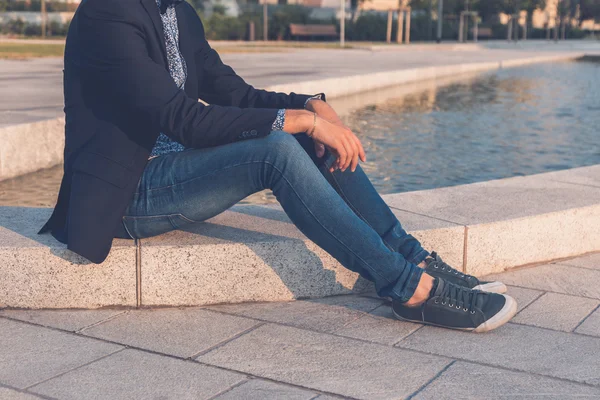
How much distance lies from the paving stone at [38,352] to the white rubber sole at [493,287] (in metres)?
1.74

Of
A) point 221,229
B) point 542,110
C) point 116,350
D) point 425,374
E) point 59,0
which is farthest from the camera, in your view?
point 59,0

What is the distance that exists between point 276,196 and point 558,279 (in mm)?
1743

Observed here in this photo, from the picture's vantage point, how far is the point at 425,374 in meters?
3.18

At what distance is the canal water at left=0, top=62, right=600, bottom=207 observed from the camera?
753 centimetres

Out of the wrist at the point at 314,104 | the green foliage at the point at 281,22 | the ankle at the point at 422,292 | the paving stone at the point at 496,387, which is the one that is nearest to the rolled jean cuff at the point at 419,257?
the ankle at the point at 422,292

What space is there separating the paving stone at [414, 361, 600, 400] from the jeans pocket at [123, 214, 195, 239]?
1.35 meters

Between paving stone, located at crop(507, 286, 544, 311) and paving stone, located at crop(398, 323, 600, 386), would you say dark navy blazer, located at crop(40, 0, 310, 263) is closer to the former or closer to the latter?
paving stone, located at crop(398, 323, 600, 386)

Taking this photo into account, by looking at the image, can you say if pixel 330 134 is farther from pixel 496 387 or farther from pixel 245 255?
pixel 496 387

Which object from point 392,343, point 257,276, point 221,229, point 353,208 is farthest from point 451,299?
point 221,229

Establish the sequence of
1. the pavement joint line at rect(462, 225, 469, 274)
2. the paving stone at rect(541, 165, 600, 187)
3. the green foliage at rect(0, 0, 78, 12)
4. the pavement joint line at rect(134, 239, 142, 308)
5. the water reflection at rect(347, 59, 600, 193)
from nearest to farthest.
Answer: the pavement joint line at rect(134, 239, 142, 308)
the pavement joint line at rect(462, 225, 469, 274)
the paving stone at rect(541, 165, 600, 187)
the water reflection at rect(347, 59, 600, 193)
the green foliage at rect(0, 0, 78, 12)

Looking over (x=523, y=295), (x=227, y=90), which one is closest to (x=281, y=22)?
(x=227, y=90)

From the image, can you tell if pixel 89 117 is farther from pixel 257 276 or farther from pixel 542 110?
pixel 542 110

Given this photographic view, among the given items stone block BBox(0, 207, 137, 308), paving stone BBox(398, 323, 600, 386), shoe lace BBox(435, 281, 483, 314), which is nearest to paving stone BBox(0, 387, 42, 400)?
stone block BBox(0, 207, 137, 308)

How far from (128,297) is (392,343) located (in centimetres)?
125
